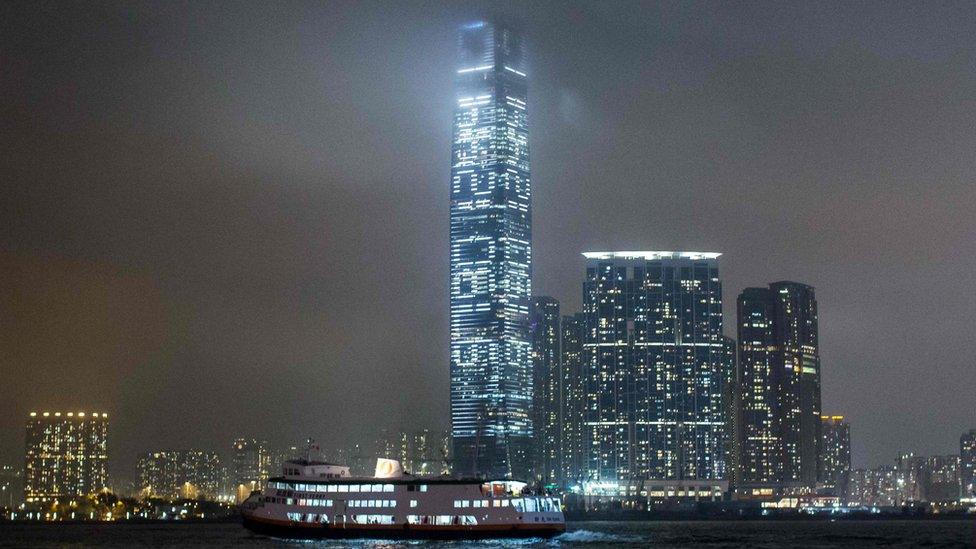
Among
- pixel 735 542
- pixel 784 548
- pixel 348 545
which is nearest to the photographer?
pixel 348 545

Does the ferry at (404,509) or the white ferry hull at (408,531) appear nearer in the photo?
the white ferry hull at (408,531)

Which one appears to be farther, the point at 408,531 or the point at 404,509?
the point at 404,509

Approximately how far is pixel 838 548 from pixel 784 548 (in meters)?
5.33

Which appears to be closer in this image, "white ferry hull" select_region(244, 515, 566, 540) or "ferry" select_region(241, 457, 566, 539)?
"white ferry hull" select_region(244, 515, 566, 540)

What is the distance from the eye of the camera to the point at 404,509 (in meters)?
131

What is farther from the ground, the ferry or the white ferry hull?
the ferry

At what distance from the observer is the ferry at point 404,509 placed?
129m

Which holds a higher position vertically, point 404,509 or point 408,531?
point 404,509

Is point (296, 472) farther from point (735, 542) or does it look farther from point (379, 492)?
point (735, 542)

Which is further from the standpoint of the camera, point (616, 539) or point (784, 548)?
point (616, 539)

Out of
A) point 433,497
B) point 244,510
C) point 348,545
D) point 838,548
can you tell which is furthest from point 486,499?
point 838,548

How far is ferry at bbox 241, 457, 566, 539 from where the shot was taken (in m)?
129

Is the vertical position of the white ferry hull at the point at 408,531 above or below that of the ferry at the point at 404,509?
below

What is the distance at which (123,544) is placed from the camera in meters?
143
